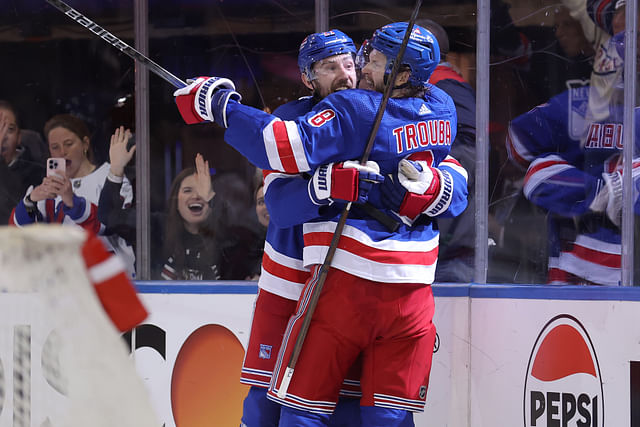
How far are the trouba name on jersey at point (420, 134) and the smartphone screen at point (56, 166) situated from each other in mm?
2000

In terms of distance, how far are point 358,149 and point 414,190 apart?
184 millimetres

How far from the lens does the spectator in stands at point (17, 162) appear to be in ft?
13.1

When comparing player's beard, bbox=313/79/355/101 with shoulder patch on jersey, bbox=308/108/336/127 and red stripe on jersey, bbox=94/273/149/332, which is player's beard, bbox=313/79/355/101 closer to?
shoulder patch on jersey, bbox=308/108/336/127

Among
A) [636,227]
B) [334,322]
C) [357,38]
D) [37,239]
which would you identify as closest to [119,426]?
[37,239]

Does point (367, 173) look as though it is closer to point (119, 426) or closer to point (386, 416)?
point (386, 416)

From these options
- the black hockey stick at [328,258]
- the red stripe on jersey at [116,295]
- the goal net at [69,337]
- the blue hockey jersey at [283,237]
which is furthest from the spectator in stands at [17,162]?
the red stripe on jersey at [116,295]

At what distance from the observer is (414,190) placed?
2.43 meters

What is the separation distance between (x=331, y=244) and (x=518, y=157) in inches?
46.5

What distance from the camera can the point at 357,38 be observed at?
142 inches

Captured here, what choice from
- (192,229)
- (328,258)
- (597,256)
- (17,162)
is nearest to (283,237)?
(328,258)

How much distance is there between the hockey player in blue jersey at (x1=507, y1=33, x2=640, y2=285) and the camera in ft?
10.2

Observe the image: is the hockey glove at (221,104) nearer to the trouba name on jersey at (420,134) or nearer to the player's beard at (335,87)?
the player's beard at (335,87)

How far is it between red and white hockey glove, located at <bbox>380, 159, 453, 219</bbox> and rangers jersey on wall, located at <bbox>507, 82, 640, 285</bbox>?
866 millimetres

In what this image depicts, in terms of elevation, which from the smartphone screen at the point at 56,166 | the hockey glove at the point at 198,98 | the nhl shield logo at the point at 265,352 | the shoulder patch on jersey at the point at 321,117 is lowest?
the nhl shield logo at the point at 265,352
